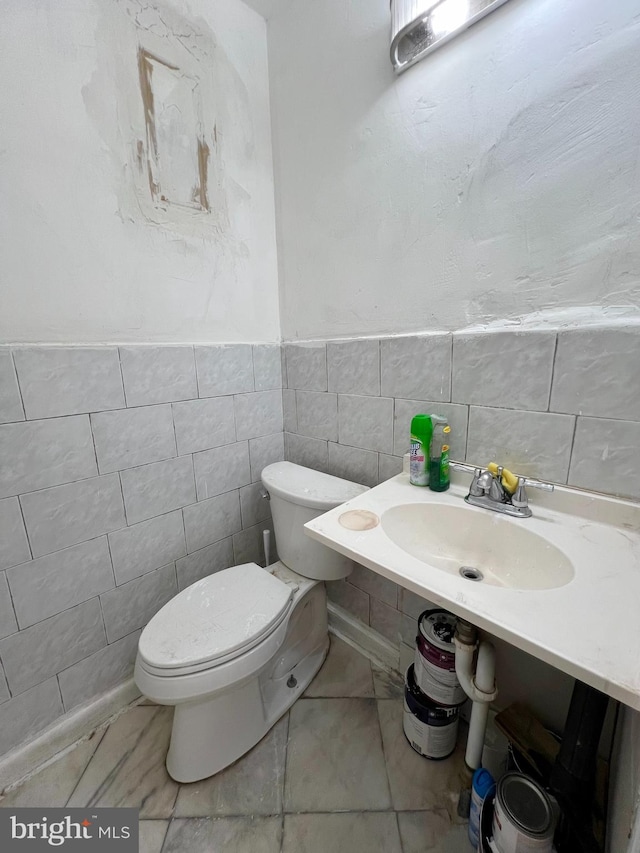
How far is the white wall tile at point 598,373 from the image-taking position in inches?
28.4

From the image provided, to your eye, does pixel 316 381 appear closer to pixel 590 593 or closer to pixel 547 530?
pixel 547 530

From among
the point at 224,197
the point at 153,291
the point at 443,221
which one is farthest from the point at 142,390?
the point at 443,221

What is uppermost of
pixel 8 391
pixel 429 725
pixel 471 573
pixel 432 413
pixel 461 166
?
pixel 461 166

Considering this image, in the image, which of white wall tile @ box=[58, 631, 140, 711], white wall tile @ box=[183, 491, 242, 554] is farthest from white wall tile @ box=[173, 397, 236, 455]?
white wall tile @ box=[58, 631, 140, 711]

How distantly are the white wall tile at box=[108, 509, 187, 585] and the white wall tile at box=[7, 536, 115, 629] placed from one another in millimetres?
32

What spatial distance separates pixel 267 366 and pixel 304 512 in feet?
2.06

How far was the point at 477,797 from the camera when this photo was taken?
811mm

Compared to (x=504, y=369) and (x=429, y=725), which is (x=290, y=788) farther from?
(x=504, y=369)

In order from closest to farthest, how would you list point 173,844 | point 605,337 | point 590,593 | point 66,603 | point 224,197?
point 590,593 < point 605,337 < point 173,844 < point 66,603 < point 224,197

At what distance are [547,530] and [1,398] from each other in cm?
137

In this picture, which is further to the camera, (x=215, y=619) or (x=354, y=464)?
(x=354, y=464)

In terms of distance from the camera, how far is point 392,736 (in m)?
1.10

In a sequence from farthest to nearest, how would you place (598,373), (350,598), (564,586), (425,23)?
1. (350,598)
2. (425,23)
3. (598,373)
4. (564,586)

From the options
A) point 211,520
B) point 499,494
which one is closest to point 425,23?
point 499,494
